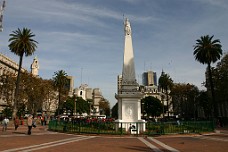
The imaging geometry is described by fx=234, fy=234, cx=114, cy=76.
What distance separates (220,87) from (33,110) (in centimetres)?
4177

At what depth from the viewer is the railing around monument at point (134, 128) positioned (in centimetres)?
2005

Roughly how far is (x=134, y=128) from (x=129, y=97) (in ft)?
10.3

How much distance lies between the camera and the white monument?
21.8m

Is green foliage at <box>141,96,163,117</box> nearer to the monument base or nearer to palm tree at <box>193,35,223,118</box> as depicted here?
palm tree at <box>193,35,223,118</box>

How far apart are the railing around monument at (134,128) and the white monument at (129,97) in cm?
47

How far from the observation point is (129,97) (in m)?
22.3

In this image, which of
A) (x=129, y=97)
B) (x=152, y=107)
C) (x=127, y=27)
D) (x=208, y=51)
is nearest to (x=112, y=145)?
(x=129, y=97)

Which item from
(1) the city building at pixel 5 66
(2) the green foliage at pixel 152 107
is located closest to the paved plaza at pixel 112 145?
(1) the city building at pixel 5 66

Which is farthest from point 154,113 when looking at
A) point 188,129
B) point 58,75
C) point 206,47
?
point 188,129

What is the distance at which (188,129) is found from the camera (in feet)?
70.1

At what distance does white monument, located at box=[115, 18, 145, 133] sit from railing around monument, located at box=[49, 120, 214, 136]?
469 millimetres

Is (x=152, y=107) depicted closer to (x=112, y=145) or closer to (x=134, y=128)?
(x=134, y=128)

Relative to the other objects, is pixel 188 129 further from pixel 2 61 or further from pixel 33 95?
pixel 2 61

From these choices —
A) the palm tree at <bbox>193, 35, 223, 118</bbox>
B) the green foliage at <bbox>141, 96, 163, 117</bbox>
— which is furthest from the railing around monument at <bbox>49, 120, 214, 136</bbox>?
the green foliage at <bbox>141, 96, 163, 117</bbox>
